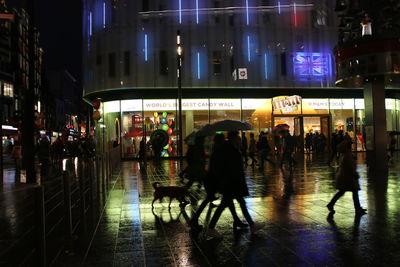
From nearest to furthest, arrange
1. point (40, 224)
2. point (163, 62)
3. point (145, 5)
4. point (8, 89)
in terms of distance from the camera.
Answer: point (40, 224)
point (163, 62)
point (145, 5)
point (8, 89)

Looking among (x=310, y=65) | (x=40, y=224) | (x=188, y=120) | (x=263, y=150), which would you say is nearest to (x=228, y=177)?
(x=40, y=224)

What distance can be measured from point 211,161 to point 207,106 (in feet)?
83.5

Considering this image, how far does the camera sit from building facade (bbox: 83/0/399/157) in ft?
104

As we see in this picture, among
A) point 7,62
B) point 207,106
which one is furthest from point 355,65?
point 7,62

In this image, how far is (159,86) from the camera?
3153 cm

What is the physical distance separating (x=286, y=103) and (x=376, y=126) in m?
14.7

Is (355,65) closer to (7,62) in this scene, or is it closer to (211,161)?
(211,161)

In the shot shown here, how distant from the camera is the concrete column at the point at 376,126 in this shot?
1722 cm

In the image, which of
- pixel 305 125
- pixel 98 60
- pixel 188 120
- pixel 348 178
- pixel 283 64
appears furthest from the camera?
pixel 305 125

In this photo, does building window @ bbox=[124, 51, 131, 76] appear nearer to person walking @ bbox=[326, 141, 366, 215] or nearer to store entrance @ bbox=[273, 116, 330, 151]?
store entrance @ bbox=[273, 116, 330, 151]

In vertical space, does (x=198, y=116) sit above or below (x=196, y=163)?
above

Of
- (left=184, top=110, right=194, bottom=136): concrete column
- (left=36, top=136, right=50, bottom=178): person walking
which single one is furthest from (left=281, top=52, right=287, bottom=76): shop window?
(left=36, top=136, right=50, bottom=178): person walking

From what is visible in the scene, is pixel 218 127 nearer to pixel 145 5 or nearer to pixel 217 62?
pixel 217 62

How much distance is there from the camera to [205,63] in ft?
105
